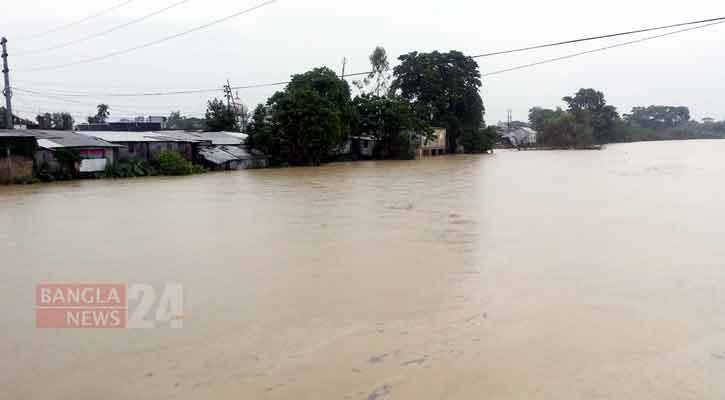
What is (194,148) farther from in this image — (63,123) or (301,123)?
(63,123)

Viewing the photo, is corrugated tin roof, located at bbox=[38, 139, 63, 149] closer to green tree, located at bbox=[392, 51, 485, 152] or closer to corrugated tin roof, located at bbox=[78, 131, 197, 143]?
corrugated tin roof, located at bbox=[78, 131, 197, 143]

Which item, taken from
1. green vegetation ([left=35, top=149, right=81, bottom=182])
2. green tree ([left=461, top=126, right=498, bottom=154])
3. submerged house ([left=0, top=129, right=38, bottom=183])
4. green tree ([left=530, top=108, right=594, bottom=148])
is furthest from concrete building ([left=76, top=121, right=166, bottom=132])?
green tree ([left=530, top=108, right=594, bottom=148])

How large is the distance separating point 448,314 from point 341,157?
91.7 ft

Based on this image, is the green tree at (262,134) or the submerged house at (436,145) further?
the submerged house at (436,145)

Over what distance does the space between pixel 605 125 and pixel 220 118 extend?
48750mm

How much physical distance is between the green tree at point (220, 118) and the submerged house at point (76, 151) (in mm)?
10169

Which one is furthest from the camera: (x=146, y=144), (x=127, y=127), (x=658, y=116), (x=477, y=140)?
(x=658, y=116)

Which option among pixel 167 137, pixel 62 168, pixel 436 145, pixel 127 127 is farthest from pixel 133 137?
pixel 436 145

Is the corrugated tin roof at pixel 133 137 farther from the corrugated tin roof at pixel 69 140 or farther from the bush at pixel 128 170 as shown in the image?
the bush at pixel 128 170

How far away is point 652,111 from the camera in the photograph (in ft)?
280

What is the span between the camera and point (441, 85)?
133 feet

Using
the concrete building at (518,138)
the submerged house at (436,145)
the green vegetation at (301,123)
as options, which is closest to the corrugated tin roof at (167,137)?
the green vegetation at (301,123)

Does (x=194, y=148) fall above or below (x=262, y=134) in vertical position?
below

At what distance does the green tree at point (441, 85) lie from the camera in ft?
133
